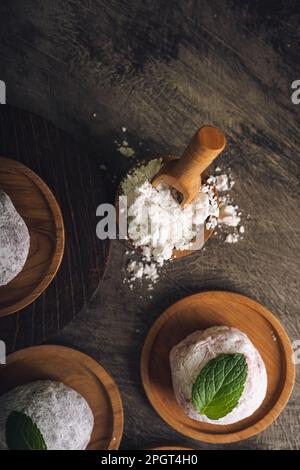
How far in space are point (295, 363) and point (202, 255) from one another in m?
0.32

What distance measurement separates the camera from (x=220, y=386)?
3.37 feet

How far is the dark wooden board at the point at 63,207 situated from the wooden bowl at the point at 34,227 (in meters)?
0.03

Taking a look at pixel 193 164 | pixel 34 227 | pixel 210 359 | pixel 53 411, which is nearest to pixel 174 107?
pixel 193 164

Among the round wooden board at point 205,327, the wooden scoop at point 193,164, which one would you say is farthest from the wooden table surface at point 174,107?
the wooden scoop at point 193,164

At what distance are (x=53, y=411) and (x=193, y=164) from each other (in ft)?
1.81

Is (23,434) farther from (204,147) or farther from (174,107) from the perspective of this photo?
(174,107)

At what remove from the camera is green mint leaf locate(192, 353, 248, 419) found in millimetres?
1025

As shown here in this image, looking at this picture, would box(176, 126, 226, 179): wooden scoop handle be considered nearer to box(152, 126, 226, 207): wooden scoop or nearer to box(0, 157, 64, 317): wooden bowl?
box(152, 126, 226, 207): wooden scoop

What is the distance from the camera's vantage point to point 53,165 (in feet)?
3.76

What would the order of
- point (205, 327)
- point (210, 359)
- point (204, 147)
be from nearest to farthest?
point (204, 147) < point (210, 359) < point (205, 327)

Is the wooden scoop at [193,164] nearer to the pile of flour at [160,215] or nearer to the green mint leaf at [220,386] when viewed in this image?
the pile of flour at [160,215]

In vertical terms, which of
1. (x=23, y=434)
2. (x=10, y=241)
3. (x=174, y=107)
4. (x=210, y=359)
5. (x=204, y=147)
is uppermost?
(x=174, y=107)
